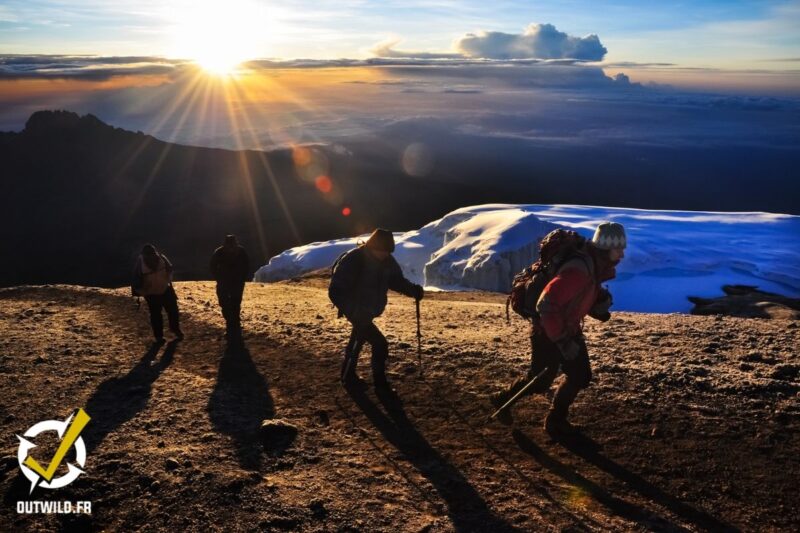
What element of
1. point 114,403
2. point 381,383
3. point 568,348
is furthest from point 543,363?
point 114,403

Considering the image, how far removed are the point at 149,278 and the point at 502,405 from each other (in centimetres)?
640

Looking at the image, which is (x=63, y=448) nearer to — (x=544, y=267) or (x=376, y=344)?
(x=376, y=344)

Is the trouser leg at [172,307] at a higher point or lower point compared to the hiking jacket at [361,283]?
lower

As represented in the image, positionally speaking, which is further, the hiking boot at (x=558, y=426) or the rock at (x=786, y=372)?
the rock at (x=786, y=372)

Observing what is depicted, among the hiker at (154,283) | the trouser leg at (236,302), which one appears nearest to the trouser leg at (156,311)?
the hiker at (154,283)

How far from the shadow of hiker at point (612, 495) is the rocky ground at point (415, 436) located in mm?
20

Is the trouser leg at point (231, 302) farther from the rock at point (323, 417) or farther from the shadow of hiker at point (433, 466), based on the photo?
the rock at point (323, 417)

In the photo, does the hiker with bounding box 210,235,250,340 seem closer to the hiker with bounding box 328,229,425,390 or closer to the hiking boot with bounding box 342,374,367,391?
the hiking boot with bounding box 342,374,367,391

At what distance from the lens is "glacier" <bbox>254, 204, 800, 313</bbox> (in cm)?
4559

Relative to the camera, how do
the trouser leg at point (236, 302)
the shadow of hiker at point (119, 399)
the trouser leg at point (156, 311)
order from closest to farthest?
the shadow of hiker at point (119, 399) → the trouser leg at point (156, 311) → the trouser leg at point (236, 302)

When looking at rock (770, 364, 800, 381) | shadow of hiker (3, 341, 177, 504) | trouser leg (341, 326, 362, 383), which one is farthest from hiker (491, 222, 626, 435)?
shadow of hiker (3, 341, 177, 504)

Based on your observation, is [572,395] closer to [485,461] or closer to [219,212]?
[485,461]

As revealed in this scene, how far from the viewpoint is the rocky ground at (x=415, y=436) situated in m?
4.81

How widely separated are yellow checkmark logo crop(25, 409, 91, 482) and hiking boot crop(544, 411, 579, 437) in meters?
4.79
